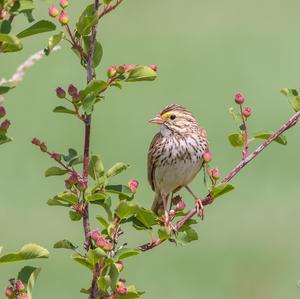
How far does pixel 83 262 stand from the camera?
3.43m

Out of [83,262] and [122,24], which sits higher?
[122,24]

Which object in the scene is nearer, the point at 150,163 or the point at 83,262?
the point at 83,262

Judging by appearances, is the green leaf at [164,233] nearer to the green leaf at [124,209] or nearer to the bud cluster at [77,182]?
the green leaf at [124,209]

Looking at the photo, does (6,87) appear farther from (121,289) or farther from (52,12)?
(121,289)

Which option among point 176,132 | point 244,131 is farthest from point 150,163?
point 244,131

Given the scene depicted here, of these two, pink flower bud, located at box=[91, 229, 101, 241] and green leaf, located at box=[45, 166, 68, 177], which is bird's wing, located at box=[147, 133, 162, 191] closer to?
green leaf, located at box=[45, 166, 68, 177]

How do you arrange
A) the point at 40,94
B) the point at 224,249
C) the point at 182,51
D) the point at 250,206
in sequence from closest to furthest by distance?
1. the point at 224,249
2. the point at 250,206
3. the point at 40,94
4. the point at 182,51

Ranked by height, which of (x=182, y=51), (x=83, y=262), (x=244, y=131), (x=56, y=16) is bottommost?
(x=83, y=262)

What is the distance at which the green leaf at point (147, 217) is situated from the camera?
3623mm

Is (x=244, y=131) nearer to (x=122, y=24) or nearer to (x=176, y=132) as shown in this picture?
(x=176, y=132)

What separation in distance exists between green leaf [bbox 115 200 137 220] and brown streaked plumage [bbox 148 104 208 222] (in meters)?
2.21

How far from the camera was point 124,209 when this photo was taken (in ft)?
11.5

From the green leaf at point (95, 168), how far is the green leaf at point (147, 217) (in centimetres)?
18

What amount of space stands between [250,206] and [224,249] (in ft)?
3.69
